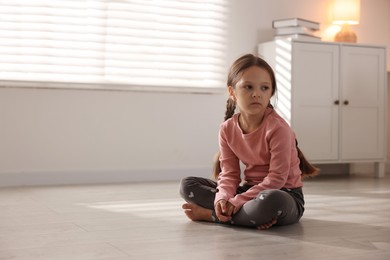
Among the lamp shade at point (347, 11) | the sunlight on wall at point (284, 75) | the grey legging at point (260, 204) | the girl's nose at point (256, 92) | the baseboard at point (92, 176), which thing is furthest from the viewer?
the lamp shade at point (347, 11)

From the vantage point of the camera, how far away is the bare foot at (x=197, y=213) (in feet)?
7.34

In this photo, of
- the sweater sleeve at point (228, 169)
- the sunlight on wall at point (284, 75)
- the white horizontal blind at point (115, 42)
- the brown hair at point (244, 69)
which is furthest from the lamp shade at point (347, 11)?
the sweater sleeve at point (228, 169)

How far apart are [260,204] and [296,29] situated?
2336 millimetres

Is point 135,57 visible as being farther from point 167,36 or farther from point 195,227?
point 195,227

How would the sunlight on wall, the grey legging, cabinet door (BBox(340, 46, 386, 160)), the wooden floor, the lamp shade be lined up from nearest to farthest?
the wooden floor < the grey legging < the sunlight on wall < cabinet door (BBox(340, 46, 386, 160)) < the lamp shade

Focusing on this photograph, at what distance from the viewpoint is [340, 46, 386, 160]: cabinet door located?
4.23 m

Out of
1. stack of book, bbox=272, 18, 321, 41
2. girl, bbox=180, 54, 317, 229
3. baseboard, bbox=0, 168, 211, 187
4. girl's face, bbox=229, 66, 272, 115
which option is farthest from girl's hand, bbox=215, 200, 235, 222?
stack of book, bbox=272, 18, 321, 41

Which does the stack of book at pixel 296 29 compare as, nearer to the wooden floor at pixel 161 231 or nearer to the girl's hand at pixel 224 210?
the wooden floor at pixel 161 231

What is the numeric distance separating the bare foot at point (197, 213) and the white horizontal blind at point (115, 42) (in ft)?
5.69

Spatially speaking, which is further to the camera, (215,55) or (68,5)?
(215,55)

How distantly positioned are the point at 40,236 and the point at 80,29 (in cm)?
206

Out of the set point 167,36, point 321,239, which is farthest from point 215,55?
point 321,239

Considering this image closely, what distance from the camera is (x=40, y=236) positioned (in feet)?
6.42

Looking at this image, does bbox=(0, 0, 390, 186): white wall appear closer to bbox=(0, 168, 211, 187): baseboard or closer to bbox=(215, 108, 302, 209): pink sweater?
bbox=(0, 168, 211, 187): baseboard
